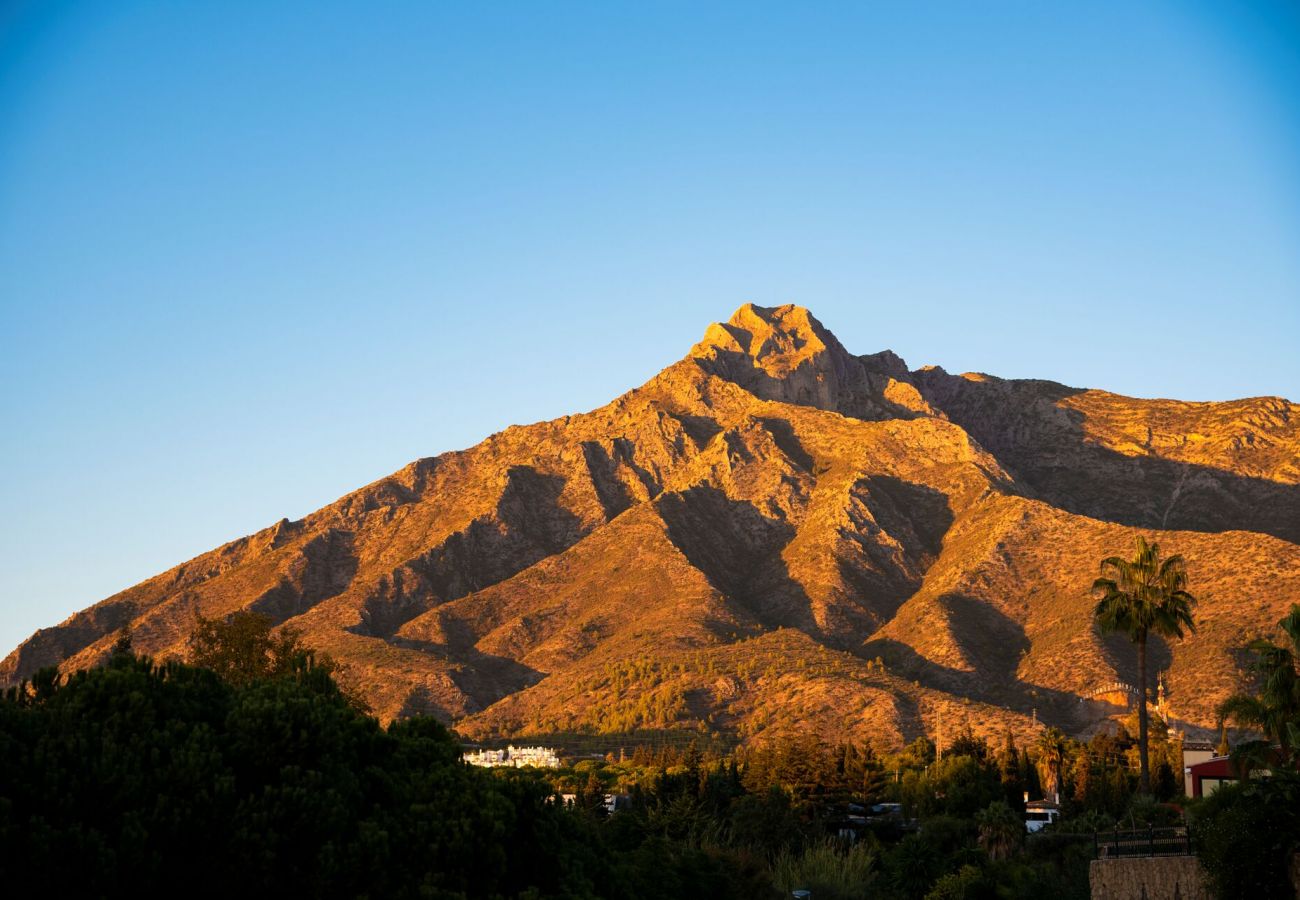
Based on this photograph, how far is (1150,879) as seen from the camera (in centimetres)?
4531

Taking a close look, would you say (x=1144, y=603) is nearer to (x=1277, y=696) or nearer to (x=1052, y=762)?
(x=1277, y=696)

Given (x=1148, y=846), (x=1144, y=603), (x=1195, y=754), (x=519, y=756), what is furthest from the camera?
(x=519, y=756)

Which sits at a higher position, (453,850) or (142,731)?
(142,731)

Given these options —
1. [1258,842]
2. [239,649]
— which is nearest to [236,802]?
[1258,842]

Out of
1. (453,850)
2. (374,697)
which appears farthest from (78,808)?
(374,697)

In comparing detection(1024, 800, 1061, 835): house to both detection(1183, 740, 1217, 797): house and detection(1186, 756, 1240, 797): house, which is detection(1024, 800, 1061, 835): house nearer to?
detection(1183, 740, 1217, 797): house

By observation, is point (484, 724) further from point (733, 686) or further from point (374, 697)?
point (733, 686)

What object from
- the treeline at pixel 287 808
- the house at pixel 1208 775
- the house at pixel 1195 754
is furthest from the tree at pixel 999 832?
the treeline at pixel 287 808

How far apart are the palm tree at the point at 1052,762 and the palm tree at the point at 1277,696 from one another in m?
51.6

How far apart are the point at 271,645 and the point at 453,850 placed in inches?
1853

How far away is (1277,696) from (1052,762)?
56.3m

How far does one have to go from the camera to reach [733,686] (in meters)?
174

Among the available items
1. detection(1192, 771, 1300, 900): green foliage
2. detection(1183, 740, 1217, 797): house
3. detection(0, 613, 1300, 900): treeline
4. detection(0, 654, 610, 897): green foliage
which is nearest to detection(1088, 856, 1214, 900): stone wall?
detection(0, 613, 1300, 900): treeline

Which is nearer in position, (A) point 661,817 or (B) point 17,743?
(B) point 17,743
